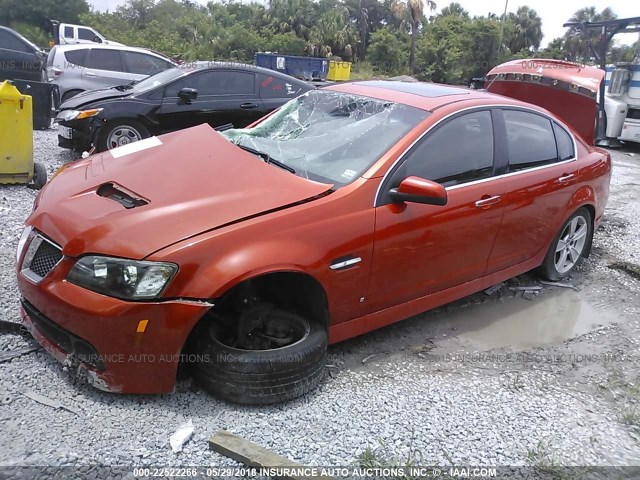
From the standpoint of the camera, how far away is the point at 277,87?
28.4ft

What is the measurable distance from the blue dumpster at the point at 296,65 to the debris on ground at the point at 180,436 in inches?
988

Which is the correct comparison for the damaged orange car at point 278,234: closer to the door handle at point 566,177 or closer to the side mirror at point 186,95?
the door handle at point 566,177

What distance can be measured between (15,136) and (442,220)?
185 inches

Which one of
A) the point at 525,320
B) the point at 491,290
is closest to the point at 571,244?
the point at 491,290

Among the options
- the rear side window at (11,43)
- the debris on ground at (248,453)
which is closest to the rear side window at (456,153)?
the debris on ground at (248,453)

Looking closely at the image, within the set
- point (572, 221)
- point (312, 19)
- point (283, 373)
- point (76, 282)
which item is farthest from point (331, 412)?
point (312, 19)

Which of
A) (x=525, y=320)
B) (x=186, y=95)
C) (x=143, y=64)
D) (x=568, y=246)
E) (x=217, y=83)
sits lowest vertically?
(x=525, y=320)

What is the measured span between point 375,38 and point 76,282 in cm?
4603

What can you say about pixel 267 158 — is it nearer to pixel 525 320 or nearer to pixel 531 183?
pixel 531 183

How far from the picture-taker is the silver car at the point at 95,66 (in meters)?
11.1

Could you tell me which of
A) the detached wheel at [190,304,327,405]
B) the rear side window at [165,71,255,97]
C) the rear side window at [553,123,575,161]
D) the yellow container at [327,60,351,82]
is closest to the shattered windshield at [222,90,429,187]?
the detached wheel at [190,304,327,405]

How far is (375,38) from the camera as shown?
45.3 m

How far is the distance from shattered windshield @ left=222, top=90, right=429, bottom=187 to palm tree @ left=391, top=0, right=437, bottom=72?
4122cm

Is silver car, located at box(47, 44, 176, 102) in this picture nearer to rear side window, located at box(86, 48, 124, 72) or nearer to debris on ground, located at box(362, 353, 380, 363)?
rear side window, located at box(86, 48, 124, 72)
